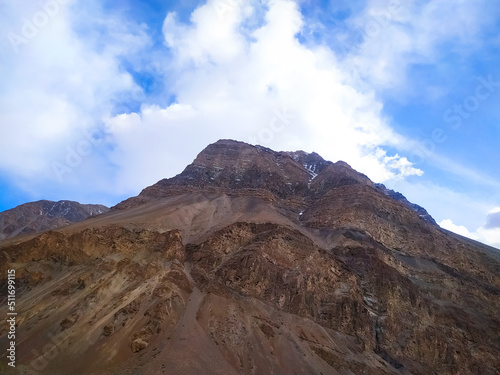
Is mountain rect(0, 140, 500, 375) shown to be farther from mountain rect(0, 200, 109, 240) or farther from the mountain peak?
mountain rect(0, 200, 109, 240)

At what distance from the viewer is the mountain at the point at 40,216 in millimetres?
118375

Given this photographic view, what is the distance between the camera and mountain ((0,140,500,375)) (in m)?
39.1

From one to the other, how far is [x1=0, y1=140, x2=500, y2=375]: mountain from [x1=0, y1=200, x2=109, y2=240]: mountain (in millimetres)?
61752

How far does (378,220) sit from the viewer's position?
76562 millimetres

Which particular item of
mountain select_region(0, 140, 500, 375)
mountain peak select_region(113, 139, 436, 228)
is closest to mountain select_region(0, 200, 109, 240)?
mountain peak select_region(113, 139, 436, 228)

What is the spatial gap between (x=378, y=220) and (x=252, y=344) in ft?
147

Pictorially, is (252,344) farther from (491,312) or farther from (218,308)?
(491,312)

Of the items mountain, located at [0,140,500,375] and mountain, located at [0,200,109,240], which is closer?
mountain, located at [0,140,500,375]

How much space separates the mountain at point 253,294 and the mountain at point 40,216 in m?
61.8

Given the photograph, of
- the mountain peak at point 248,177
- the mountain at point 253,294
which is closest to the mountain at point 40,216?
the mountain peak at point 248,177

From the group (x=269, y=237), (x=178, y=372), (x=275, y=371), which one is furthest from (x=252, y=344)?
(x=269, y=237)

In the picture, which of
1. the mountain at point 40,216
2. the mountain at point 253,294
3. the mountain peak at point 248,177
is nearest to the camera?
the mountain at point 253,294

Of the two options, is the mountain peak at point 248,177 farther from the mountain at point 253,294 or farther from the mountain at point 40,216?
the mountain at point 40,216

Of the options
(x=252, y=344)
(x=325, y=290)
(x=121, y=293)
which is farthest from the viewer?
(x=325, y=290)
